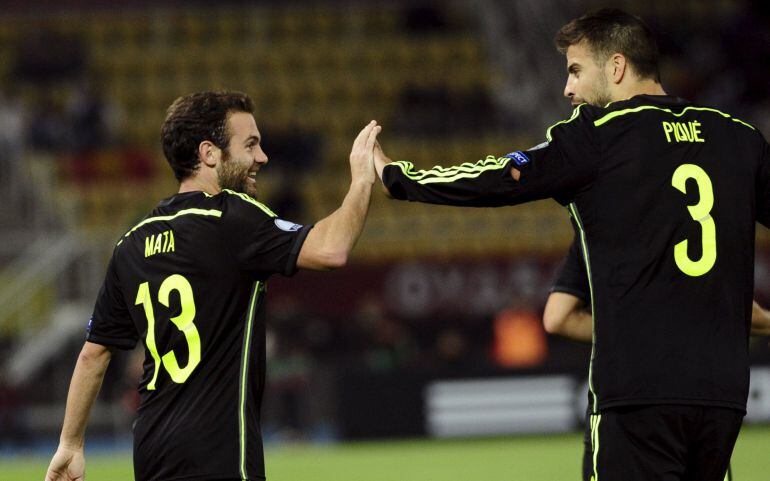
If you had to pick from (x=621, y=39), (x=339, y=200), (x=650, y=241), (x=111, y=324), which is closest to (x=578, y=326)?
(x=650, y=241)

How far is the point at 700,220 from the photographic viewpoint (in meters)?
4.22

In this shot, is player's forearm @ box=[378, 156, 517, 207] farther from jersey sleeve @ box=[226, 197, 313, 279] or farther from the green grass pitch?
the green grass pitch

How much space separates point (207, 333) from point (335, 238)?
528mm

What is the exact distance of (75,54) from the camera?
68.9 ft

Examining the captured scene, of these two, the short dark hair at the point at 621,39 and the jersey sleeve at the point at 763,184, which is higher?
the short dark hair at the point at 621,39

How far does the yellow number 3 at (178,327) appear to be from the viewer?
14.4 feet

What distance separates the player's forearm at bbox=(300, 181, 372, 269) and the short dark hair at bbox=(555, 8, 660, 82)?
93cm

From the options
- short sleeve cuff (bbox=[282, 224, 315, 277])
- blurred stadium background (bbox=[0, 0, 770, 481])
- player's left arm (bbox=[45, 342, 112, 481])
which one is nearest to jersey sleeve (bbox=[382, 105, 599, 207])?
short sleeve cuff (bbox=[282, 224, 315, 277])

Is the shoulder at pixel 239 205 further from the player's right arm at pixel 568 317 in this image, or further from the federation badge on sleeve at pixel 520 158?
the player's right arm at pixel 568 317

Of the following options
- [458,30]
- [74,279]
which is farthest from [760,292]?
[74,279]

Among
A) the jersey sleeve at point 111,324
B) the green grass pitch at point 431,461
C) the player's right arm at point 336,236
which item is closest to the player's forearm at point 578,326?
the player's right arm at point 336,236

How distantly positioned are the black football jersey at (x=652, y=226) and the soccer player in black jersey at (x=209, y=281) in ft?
1.46

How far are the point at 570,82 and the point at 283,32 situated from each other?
18301mm

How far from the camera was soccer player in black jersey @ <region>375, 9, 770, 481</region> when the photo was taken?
4117mm
